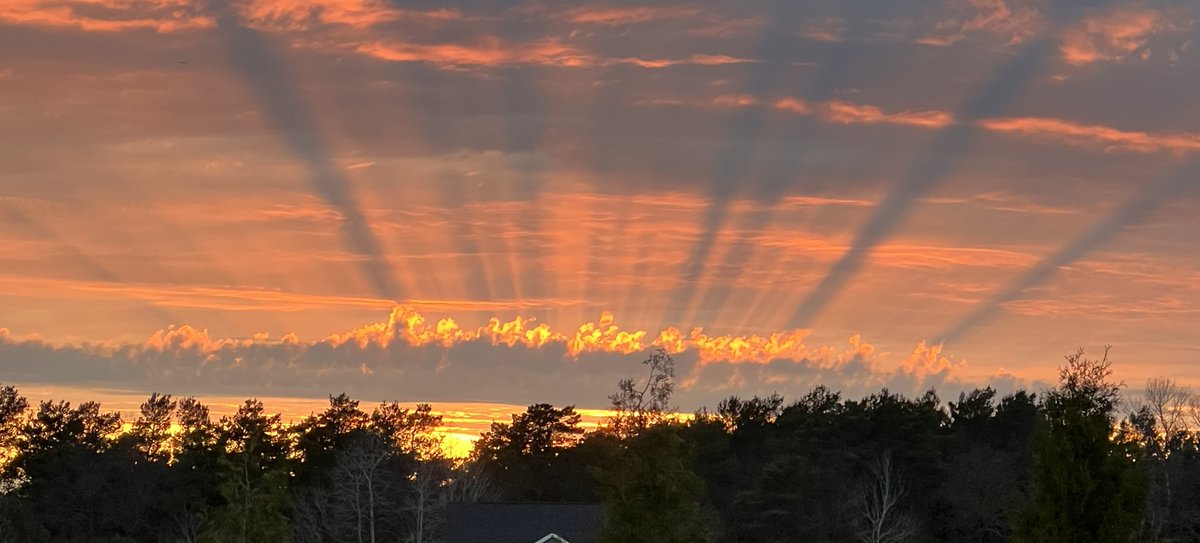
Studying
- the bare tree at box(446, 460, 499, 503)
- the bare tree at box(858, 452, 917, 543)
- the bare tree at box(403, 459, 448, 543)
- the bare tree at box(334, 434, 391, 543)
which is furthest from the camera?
the bare tree at box(446, 460, 499, 503)

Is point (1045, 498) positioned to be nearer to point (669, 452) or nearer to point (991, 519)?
point (669, 452)

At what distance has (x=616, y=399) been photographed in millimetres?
36312

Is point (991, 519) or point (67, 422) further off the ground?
point (67, 422)

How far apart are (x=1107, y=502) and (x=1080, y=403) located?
7.70 ft

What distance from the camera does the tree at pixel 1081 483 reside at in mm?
26422

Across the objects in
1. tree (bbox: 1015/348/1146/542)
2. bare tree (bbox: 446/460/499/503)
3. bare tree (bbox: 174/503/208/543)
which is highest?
bare tree (bbox: 446/460/499/503)

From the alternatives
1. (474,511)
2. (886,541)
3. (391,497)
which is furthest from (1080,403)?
(391,497)

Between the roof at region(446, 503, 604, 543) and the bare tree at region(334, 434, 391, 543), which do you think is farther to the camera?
the bare tree at region(334, 434, 391, 543)

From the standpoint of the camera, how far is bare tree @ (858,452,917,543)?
234 ft

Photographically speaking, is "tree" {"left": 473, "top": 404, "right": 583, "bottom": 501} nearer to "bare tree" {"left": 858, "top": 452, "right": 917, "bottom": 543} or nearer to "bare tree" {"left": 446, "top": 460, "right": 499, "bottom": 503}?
"bare tree" {"left": 446, "top": 460, "right": 499, "bottom": 503}

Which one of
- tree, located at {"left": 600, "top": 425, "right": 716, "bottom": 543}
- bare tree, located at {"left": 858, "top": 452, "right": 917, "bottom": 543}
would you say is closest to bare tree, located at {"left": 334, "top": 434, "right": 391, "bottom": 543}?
bare tree, located at {"left": 858, "top": 452, "right": 917, "bottom": 543}

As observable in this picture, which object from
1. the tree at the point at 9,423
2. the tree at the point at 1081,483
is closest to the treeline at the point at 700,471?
the tree at the point at 9,423

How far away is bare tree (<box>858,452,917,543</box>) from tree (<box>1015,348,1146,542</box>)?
40.5 metres

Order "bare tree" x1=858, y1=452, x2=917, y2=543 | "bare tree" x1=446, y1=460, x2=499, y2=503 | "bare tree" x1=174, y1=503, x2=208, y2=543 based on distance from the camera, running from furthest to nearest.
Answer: "bare tree" x1=446, y1=460, x2=499, y2=503 < "bare tree" x1=174, y1=503, x2=208, y2=543 < "bare tree" x1=858, y1=452, x2=917, y2=543
